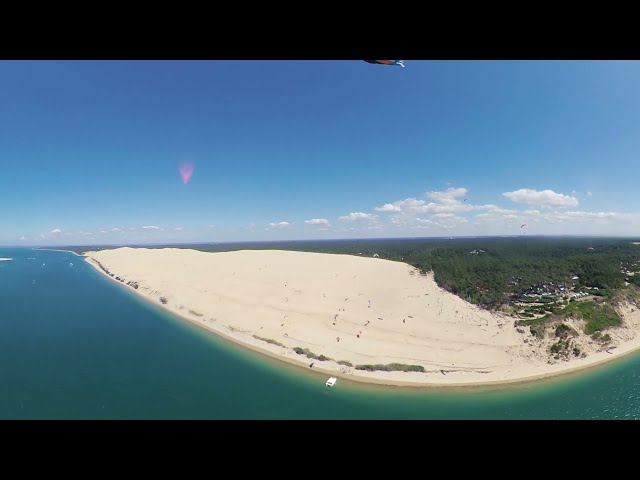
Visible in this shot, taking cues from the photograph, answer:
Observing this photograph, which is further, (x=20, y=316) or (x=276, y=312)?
(x=20, y=316)

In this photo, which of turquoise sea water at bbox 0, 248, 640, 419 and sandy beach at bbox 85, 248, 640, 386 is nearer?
turquoise sea water at bbox 0, 248, 640, 419
